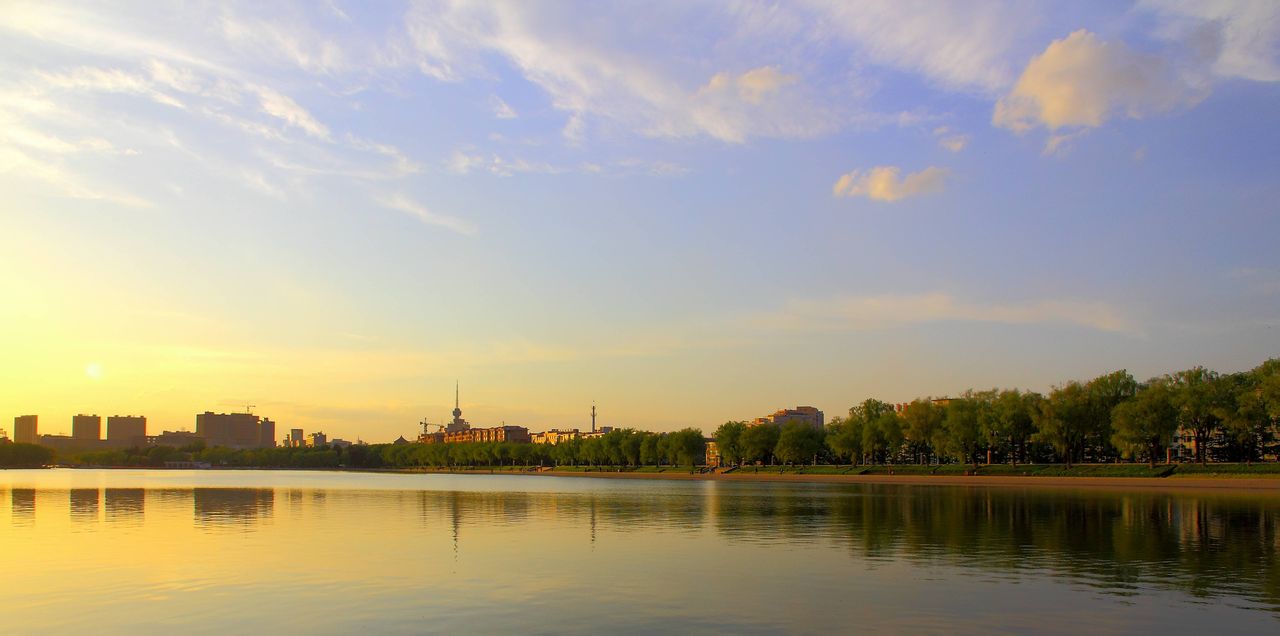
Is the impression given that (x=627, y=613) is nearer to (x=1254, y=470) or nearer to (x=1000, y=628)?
(x=1000, y=628)

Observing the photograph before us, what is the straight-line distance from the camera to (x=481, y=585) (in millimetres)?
27766

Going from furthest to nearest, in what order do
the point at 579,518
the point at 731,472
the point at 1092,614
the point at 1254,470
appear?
the point at 731,472 < the point at 1254,470 < the point at 579,518 < the point at 1092,614

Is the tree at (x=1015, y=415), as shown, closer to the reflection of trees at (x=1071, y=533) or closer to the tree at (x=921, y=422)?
the tree at (x=921, y=422)

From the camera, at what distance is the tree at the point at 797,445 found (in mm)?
150375

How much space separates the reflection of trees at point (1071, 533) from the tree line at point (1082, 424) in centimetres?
2928

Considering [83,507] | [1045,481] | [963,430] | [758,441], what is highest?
[963,430]

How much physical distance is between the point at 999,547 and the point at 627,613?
19.2m

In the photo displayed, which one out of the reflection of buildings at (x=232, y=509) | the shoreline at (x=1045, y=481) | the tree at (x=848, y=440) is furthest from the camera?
the tree at (x=848, y=440)

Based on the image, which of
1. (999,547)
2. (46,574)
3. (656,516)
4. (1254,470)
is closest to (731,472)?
(1254,470)

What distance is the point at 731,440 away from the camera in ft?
550

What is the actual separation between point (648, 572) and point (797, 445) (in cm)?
12293

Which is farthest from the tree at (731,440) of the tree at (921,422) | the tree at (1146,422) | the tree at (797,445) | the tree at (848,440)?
the tree at (1146,422)

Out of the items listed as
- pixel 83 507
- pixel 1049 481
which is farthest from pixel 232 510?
pixel 1049 481

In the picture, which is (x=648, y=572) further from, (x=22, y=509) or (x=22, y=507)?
(x=22, y=507)
